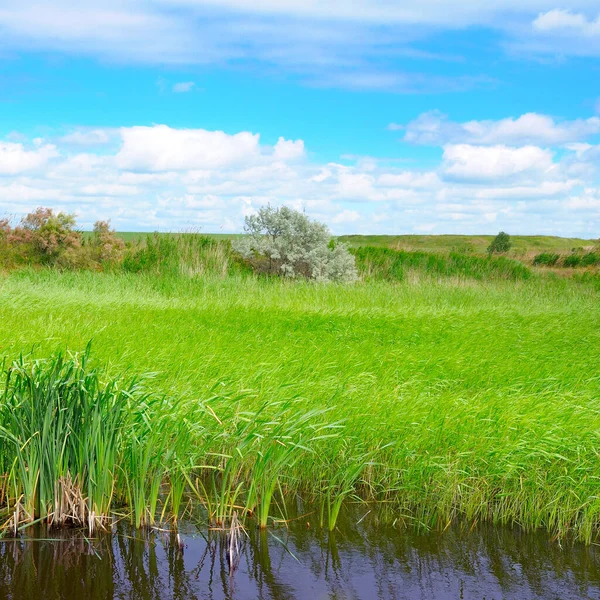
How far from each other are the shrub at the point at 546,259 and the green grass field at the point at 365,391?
16.8m

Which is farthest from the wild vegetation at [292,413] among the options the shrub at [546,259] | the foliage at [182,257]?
the shrub at [546,259]

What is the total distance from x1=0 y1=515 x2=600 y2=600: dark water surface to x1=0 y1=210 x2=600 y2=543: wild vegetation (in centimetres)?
18

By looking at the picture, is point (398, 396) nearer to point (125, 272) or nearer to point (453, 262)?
point (125, 272)

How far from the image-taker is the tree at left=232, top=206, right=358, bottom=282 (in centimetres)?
1827

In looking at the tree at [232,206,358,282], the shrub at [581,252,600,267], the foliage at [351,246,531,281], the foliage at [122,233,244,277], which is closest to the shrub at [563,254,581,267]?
the shrub at [581,252,600,267]

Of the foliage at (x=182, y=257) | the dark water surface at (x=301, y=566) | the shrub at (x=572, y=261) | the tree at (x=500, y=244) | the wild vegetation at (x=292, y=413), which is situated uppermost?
the tree at (x=500, y=244)

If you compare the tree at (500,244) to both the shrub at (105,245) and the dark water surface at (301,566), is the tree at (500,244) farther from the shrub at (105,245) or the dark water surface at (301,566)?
the dark water surface at (301,566)

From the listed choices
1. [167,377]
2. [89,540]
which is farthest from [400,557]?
[167,377]

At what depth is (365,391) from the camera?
5898 mm

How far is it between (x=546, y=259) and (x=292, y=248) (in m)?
16.4

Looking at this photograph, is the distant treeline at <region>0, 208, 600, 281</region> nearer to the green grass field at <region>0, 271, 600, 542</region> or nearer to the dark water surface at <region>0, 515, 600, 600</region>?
the green grass field at <region>0, 271, 600, 542</region>

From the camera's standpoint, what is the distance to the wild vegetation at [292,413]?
3.99 metres

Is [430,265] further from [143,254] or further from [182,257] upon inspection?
[143,254]

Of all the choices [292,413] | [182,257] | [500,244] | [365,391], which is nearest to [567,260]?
[500,244]
